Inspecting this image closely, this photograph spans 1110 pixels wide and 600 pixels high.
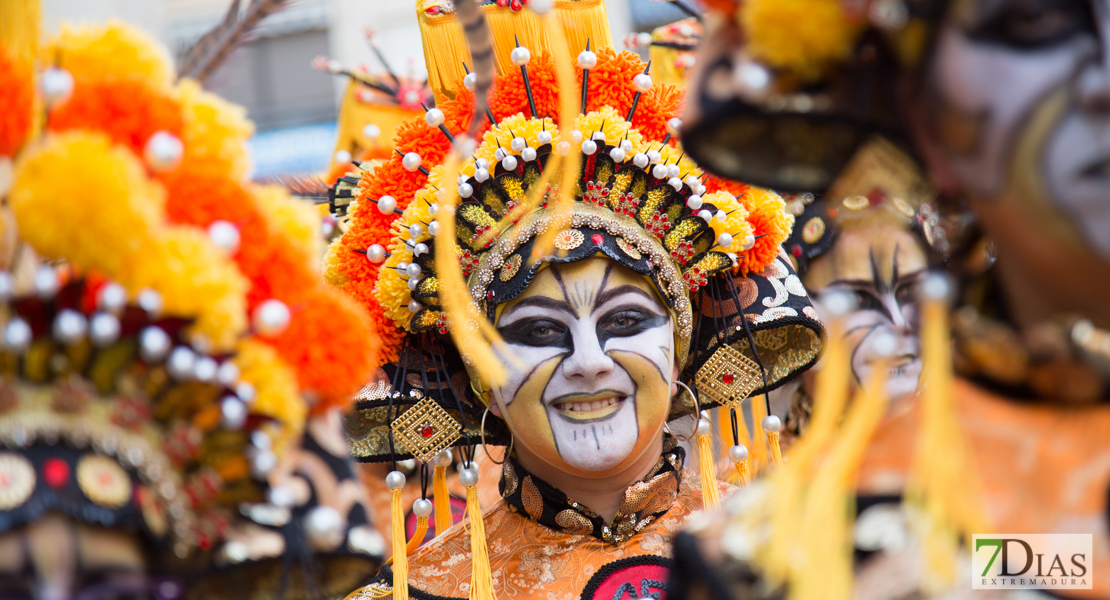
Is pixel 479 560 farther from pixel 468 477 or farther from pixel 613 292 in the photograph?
pixel 613 292

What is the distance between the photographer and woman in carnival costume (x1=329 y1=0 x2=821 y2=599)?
257 centimetres

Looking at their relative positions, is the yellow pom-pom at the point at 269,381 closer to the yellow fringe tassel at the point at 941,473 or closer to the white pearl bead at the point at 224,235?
the white pearl bead at the point at 224,235

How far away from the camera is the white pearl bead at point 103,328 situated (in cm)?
131

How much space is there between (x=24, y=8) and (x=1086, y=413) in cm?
141

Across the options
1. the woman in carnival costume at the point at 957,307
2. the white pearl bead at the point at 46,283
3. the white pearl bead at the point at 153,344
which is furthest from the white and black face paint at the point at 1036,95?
the white pearl bead at the point at 46,283

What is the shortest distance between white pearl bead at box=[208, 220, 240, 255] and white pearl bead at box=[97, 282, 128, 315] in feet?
0.43

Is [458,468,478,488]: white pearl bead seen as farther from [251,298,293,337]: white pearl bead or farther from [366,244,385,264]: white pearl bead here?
[251,298,293,337]: white pearl bead

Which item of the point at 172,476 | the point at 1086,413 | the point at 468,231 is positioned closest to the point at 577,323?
the point at 468,231

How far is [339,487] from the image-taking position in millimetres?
1511

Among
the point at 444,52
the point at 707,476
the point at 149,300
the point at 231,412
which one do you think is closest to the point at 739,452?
the point at 707,476

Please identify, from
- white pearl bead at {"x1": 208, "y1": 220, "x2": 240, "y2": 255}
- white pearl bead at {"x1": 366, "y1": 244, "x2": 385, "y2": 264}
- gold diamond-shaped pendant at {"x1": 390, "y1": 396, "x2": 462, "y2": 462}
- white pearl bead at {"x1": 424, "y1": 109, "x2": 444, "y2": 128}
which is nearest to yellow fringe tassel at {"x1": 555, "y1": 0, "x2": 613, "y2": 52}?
white pearl bead at {"x1": 424, "y1": 109, "x2": 444, "y2": 128}

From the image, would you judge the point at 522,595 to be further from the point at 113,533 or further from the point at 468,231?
the point at 113,533

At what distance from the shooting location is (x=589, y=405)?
2541 millimetres

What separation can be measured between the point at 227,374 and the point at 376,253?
4.62ft
